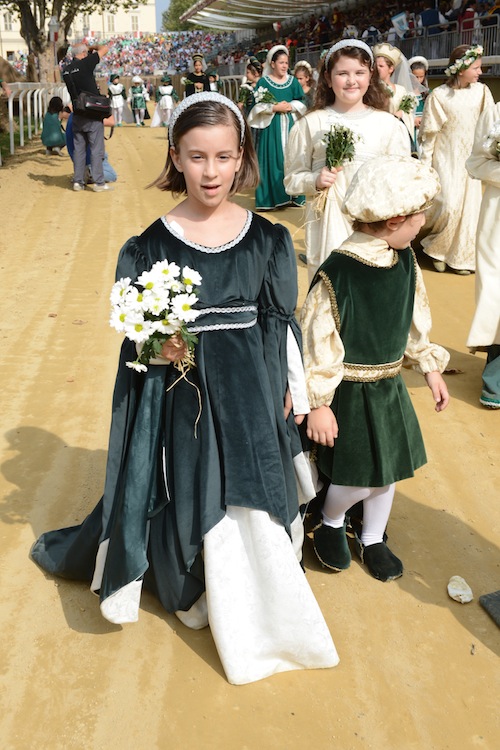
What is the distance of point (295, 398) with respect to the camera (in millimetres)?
3113

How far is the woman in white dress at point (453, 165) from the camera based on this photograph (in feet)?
27.9

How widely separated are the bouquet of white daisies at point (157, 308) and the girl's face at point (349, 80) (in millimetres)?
2604

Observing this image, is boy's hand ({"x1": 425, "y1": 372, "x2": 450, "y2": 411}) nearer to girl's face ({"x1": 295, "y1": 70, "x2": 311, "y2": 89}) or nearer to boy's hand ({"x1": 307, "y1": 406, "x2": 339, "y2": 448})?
boy's hand ({"x1": 307, "y1": 406, "x2": 339, "y2": 448})

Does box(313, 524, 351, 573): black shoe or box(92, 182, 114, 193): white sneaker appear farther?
box(92, 182, 114, 193): white sneaker

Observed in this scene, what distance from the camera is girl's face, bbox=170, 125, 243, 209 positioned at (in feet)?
9.30

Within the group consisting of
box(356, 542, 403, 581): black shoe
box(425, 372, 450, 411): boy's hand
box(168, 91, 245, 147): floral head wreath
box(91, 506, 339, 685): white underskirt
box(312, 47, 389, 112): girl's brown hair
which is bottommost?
box(356, 542, 403, 581): black shoe

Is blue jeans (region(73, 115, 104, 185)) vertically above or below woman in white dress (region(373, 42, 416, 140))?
below

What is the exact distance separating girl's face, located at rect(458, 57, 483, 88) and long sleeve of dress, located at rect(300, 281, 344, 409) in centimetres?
593

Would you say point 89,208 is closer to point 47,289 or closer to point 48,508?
point 47,289

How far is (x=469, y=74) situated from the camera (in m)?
8.20

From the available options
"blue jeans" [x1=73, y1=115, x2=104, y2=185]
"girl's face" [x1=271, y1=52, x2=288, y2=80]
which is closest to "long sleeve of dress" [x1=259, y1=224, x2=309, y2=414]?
"girl's face" [x1=271, y1=52, x2=288, y2=80]

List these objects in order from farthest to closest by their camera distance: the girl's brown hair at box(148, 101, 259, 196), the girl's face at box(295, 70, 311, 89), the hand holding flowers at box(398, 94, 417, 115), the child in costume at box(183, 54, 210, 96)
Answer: the child in costume at box(183, 54, 210, 96)
the girl's face at box(295, 70, 311, 89)
the hand holding flowers at box(398, 94, 417, 115)
the girl's brown hair at box(148, 101, 259, 196)

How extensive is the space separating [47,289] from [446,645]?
600 cm

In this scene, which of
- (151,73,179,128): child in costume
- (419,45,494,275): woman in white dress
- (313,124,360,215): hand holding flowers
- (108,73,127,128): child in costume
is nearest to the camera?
(313,124,360,215): hand holding flowers
